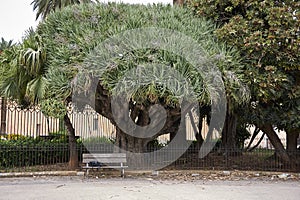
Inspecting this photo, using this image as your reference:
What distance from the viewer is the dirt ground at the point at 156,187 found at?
23.0 ft

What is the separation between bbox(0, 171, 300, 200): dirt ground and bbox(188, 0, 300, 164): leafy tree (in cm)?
192

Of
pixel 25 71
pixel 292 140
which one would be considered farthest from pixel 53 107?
pixel 292 140

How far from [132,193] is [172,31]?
→ 4.51m

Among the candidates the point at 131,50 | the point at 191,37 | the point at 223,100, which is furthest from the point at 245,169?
the point at 131,50

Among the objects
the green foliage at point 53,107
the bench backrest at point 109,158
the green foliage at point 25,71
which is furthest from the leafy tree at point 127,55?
the bench backrest at point 109,158

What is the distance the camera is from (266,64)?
31.9 ft

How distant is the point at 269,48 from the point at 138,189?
197 inches

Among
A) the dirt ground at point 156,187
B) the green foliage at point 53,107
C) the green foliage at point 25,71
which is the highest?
the green foliage at point 25,71

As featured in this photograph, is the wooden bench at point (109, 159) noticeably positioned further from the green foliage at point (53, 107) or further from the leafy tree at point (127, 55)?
the green foliage at point (53, 107)

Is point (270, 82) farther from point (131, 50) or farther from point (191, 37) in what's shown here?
point (131, 50)

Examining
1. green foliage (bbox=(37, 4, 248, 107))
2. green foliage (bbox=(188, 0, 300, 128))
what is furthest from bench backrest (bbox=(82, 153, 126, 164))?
green foliage (bbox=(188, 0, 300, 128))

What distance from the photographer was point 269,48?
937cm

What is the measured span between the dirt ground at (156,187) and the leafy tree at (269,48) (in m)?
1.92

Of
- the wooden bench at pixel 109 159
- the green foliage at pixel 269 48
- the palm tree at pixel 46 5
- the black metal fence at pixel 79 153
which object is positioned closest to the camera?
the green foliage at pixel 269 48
